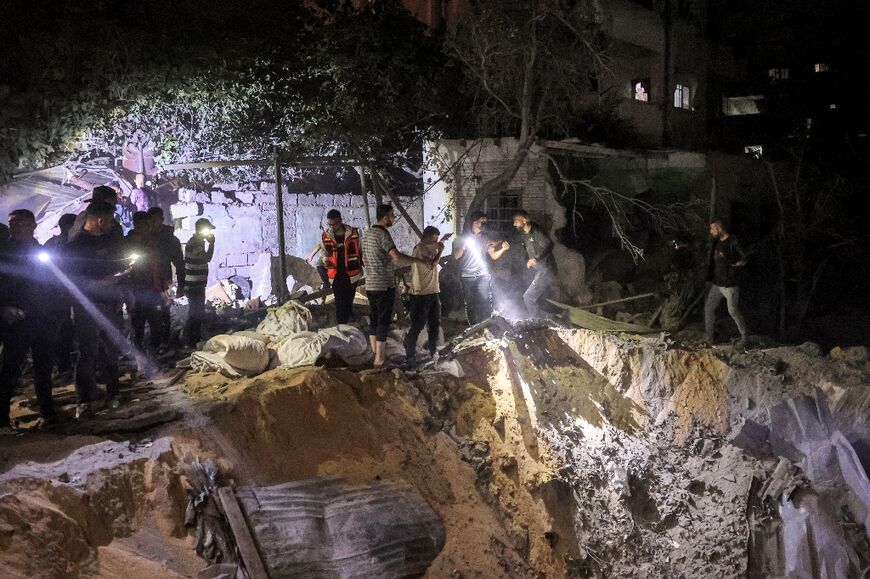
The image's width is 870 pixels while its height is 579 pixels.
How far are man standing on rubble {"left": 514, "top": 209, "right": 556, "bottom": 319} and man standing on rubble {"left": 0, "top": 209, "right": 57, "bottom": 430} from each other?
5758 mm

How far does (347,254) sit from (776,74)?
69.4 ft

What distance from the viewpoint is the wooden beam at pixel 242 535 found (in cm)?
487

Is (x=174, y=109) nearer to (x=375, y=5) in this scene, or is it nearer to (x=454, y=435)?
(x=375, y=5)

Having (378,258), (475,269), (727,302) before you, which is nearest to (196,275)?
(378,258)

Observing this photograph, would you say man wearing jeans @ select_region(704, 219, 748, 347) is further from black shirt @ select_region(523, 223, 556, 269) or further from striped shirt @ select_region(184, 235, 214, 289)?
striped shirt @ select_region(184, 235, 214, 289)

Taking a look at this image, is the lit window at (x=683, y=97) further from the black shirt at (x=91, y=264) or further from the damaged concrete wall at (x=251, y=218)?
the black shirt at (x=91, y=264)

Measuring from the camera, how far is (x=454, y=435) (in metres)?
7.28

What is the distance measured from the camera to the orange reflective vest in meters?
8.56

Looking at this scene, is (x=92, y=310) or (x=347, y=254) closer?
(x=92, y=310)

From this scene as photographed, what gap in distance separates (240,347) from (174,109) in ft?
22.7

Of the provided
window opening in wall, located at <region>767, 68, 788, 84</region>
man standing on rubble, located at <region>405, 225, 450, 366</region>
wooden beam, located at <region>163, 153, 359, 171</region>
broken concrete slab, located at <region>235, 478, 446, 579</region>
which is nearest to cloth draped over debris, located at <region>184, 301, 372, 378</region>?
man standing on rubble, located at <region>405, 225, 450, 366</region>

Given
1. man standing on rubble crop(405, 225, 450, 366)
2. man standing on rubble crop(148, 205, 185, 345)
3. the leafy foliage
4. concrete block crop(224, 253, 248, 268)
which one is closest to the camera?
man standing on rubble crop(405, 225, 450, 366)

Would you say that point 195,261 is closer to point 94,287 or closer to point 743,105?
point 94,287

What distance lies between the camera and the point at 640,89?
61.1 ft
